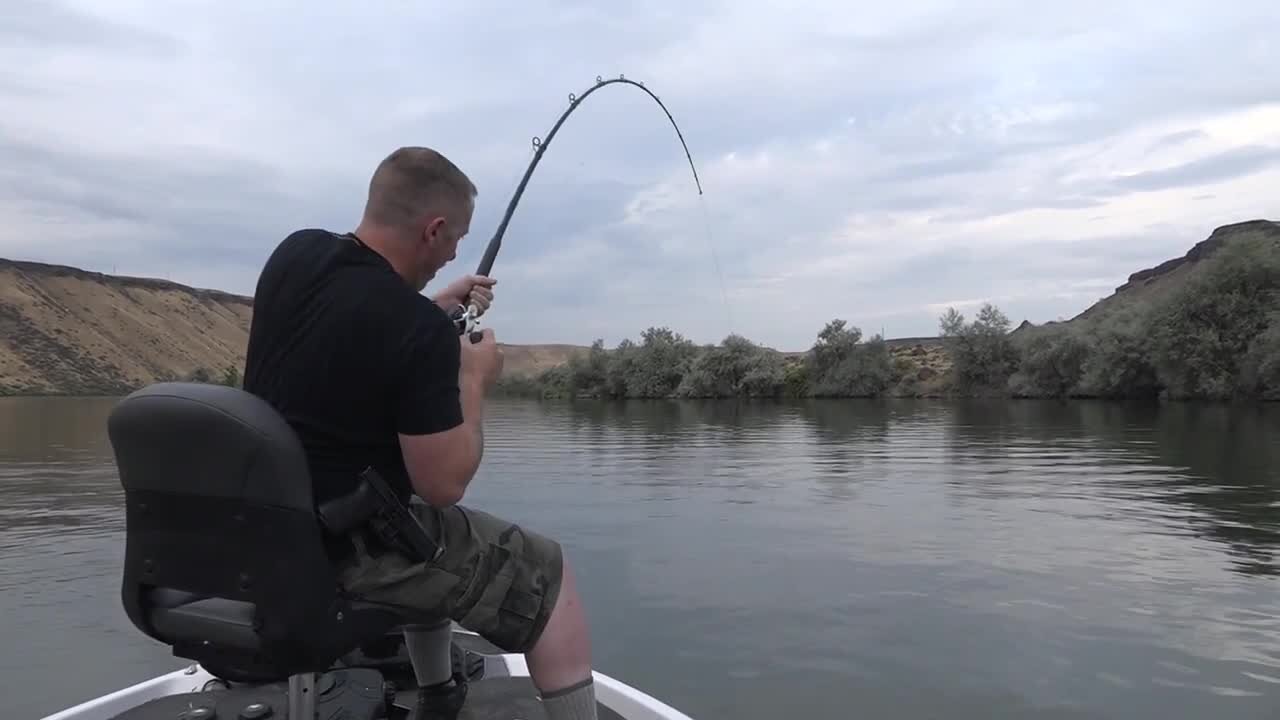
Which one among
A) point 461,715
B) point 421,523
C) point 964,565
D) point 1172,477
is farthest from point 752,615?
point 1172,477

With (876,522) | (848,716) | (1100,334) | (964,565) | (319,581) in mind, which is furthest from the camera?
(1100,334)

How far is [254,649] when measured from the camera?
2.48 meters

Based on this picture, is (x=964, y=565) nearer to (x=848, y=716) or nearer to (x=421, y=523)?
(x=848, y=716)

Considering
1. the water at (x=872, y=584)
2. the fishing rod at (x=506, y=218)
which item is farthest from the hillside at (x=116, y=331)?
the fishing rod at (x=506, y=218)

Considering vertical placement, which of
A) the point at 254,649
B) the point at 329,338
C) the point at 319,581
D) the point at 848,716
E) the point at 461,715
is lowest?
the point at 848,716

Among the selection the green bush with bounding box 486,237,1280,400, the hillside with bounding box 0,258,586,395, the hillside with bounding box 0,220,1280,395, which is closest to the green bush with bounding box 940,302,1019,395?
the green bush with bounding box 486,237,1280,400

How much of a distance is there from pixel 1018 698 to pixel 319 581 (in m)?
5.60

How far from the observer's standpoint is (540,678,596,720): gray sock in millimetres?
2873

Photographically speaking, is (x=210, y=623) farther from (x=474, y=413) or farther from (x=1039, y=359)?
(x=1039, y=359)

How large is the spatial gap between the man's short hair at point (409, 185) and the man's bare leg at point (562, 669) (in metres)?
1.23

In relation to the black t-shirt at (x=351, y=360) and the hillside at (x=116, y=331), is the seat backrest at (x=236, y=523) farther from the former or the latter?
the hillside at (x=116, y=331)

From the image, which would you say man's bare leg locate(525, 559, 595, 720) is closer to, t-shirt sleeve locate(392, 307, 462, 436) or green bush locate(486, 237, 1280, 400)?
t-shirt sleeve locate(392, 307, 462, 436)

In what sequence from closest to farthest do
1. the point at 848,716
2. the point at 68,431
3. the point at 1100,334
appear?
the point at 848,716
the point at 68,431
the point at 1100,334

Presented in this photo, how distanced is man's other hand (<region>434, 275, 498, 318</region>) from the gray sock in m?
1.33
